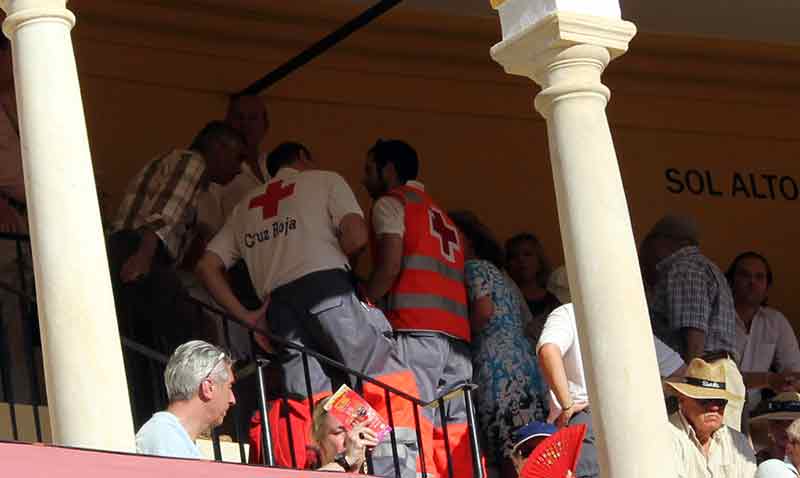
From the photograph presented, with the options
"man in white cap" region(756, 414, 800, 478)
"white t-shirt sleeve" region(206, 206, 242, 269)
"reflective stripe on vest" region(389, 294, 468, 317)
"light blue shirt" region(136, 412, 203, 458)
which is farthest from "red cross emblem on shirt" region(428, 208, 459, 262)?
"light blue shirt" region(136, 412, 203, 458)

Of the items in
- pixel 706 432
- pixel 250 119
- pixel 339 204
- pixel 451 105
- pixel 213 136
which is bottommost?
pixel 706 432

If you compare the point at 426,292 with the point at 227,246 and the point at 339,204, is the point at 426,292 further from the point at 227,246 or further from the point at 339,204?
the point at 227,246

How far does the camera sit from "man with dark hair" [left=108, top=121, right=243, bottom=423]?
11.1m

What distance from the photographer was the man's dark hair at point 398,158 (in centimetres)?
1164

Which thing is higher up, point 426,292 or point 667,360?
point 426,292

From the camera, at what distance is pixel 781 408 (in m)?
11.5

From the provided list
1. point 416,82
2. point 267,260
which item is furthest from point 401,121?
point 267,260

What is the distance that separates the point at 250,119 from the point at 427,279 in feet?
6.52

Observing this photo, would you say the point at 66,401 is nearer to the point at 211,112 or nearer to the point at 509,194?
the point at 211,112

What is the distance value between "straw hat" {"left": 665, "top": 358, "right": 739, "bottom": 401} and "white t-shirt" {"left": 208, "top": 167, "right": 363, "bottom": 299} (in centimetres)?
170

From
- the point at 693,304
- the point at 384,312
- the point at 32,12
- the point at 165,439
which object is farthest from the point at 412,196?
the point at 165,439

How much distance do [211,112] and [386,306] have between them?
2.89 m

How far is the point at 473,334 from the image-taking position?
11445 millimetres

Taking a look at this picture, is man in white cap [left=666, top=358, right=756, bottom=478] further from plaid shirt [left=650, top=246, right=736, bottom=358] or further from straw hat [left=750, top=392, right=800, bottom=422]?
plaid shirt [left=650, top=246, right=736, bottom=358]
